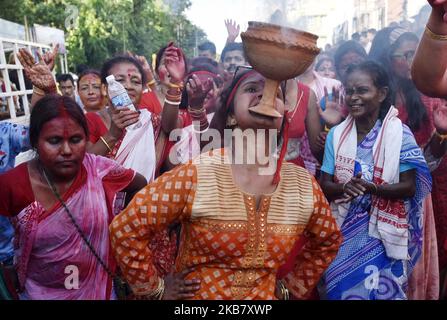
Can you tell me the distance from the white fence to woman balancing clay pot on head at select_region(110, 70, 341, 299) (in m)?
1.20

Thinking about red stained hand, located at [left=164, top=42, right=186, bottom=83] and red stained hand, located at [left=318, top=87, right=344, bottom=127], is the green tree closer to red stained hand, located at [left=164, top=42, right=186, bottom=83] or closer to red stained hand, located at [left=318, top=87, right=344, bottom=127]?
red stained hand, located at [left=164, top=42, right=186, bottom=83]

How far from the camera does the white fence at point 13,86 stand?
279 centimetres

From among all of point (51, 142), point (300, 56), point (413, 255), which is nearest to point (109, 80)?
point (51, 142)

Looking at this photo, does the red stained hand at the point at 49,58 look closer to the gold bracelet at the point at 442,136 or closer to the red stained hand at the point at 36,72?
the red stained hand at the point at 36,72

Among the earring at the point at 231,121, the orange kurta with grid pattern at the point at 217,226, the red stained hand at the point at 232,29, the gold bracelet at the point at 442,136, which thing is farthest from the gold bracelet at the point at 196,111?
the gold bracelet at the point at 442,136

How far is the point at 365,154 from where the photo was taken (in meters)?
3.00

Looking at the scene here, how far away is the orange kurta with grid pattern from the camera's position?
78.3 inches

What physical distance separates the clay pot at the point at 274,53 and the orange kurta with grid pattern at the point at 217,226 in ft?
1.13

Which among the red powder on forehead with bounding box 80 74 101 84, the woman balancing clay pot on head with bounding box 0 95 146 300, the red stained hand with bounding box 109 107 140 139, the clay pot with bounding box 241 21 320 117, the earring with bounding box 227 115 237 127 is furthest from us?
the red powder on forehead with bounding box 80 74 101 84

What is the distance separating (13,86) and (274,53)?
1692mm

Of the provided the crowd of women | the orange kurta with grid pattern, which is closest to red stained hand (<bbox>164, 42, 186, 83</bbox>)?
the crowd of women

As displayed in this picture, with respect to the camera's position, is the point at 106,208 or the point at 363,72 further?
the point at 363,72
